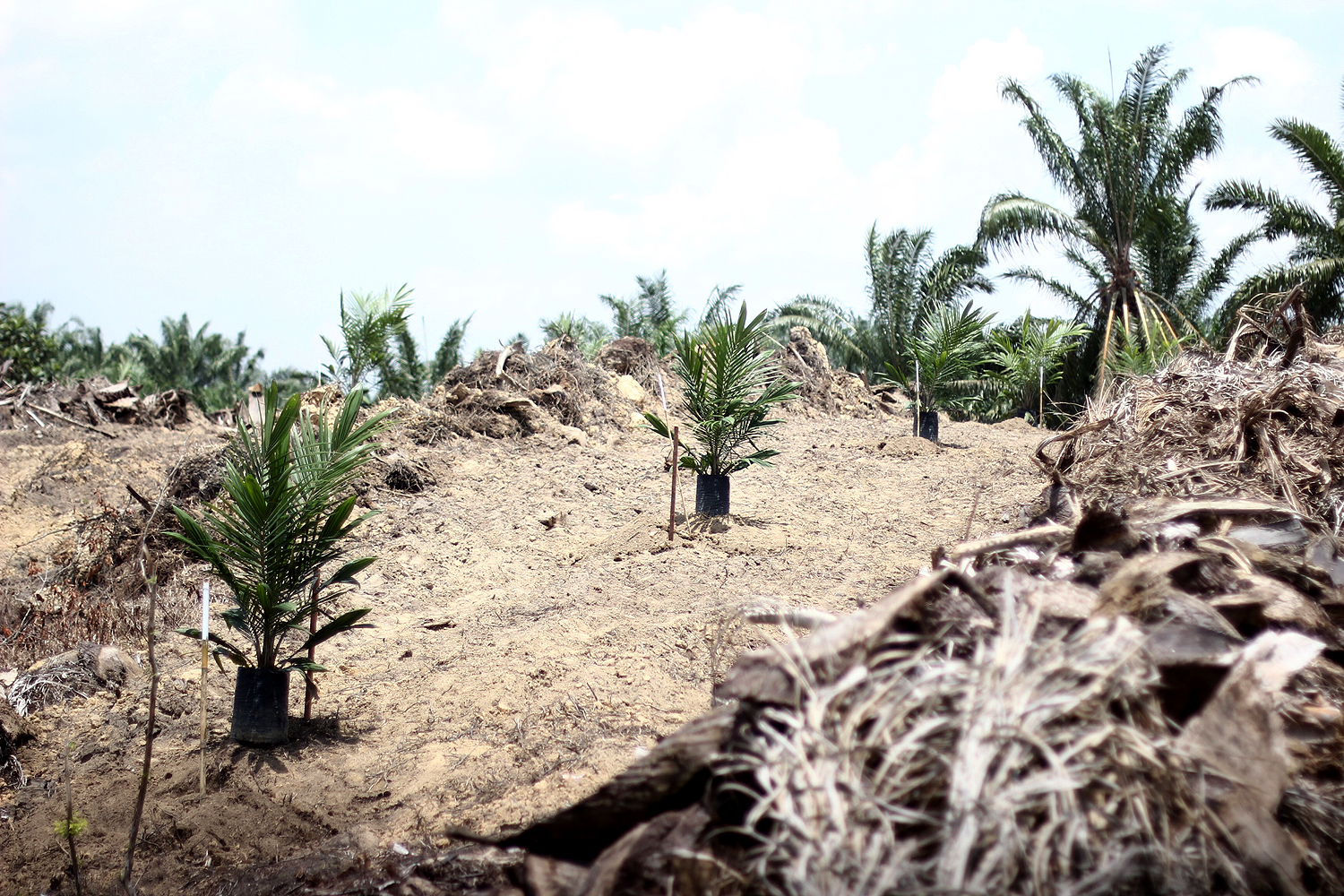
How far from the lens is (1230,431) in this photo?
12.8 ft

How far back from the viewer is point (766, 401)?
7.20 metres

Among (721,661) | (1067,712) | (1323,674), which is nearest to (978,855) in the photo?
(1067,712)

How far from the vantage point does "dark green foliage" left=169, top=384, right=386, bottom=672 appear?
3.94 metres

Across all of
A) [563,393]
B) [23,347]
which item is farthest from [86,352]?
[563,393]

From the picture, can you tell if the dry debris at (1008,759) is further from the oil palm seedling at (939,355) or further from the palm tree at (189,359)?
the palm tree at (189,359)

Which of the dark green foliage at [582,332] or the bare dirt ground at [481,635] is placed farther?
the dark green foliage at [582,332]

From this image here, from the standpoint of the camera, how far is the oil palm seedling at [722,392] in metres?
7.14

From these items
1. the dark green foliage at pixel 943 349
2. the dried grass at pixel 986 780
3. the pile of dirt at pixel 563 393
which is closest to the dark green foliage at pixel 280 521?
the dried grass at pixel 986 780

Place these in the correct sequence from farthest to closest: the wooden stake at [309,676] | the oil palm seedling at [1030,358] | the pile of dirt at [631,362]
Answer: the pile of dirt at [631,362], the oil palm seedling at [1030,358], the wooden stake at [309,676]

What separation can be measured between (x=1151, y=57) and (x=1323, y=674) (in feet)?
65.5

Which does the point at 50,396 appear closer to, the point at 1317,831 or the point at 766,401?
the point at 766,401

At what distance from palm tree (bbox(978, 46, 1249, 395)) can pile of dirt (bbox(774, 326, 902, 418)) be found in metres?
4.47

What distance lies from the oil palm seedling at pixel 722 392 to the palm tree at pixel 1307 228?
1232 cm

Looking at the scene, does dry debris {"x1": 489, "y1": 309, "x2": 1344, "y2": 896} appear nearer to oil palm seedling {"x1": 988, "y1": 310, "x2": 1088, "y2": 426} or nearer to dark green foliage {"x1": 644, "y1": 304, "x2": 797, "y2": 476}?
dark green foliage {"x1": 644, "y1": 304, "x2": 797, "y2": 476}
